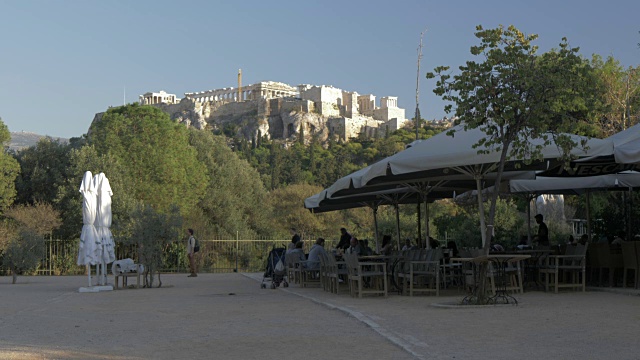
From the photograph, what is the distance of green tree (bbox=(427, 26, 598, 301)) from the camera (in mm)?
9859

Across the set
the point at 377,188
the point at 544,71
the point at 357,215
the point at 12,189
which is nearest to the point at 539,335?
the point at 544,71

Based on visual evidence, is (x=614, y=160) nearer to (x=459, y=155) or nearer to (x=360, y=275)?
(x=459, y=155)

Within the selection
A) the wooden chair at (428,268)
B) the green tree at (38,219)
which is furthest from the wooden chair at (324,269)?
the green tree at (38,219)

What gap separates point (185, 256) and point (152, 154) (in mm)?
10587

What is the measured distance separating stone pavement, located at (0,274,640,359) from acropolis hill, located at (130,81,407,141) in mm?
126408

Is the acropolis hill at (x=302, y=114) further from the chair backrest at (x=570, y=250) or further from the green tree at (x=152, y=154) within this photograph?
the chair backrest at (x=570, y=250)

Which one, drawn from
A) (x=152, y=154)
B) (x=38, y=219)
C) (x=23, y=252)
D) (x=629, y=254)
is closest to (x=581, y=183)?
(x=629, y=254)

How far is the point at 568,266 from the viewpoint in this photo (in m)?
12.5

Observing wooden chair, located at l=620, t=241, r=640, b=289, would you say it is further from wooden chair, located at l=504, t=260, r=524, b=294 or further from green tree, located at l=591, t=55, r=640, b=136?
green tree, located at l=591, t=55, r=640, b=136

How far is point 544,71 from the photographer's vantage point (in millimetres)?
9906

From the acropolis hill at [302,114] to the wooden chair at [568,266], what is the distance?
124 metres

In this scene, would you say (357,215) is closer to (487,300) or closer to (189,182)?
(189,182)

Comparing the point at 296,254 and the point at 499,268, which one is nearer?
the point at 499,268

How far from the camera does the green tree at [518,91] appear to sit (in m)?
9.86
